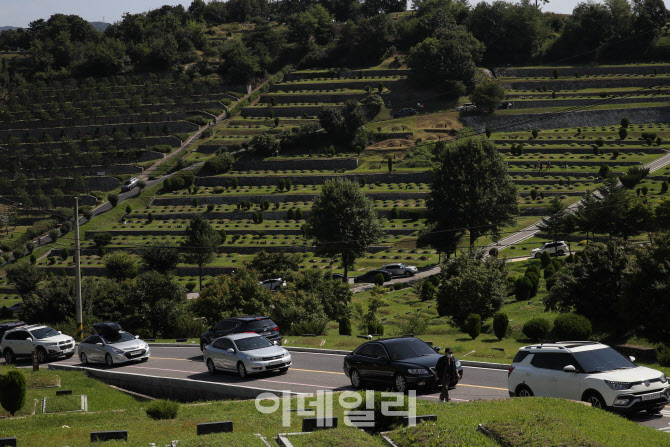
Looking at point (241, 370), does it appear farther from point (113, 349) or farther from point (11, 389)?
point (113, 349)

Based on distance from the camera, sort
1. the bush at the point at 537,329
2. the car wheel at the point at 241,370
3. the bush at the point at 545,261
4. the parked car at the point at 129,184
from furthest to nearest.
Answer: the parked car at the point at 129,184 → the bush at the point at 545,261 → the bush at the point at 537,329 → the car wheel at the point at 241,370

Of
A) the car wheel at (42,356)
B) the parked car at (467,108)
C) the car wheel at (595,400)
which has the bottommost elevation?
the car wheel at (42,356)

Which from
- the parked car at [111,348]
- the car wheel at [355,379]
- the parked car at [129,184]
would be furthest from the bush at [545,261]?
the parked car at [129,184]

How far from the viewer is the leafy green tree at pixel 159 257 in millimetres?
64250

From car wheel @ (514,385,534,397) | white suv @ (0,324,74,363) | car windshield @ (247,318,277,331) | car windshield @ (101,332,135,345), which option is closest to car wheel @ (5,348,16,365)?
white suv @ (0,324,74,363)

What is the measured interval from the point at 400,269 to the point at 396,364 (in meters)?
41.4

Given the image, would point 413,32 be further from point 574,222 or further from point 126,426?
point 126,426

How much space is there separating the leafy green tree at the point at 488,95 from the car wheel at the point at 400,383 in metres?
89.9

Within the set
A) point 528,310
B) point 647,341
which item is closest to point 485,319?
point 528,310

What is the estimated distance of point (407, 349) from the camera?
21812 mm

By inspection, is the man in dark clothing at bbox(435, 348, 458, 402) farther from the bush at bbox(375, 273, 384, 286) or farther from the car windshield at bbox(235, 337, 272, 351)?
the bush at bbox(375, 273, 384, 286)

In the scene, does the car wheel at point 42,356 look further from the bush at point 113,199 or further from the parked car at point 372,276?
the bush at point 113,199

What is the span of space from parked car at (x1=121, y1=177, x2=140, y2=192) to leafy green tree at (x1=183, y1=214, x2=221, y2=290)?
34.0 meters

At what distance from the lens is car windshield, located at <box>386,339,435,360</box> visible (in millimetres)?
21547
